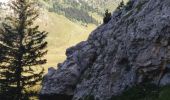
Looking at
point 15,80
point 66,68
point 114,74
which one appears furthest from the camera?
point 15,80

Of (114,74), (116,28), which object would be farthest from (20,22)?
(114,74)

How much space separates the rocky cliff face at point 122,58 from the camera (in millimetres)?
24047

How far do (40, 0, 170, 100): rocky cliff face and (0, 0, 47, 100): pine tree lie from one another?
329 inches

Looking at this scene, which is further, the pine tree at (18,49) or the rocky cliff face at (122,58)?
the pine tree at (18,49)

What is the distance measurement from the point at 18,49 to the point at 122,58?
65.1ft

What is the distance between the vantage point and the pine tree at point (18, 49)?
146 ft

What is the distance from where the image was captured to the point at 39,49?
4562cm

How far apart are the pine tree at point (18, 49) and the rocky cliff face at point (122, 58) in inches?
329

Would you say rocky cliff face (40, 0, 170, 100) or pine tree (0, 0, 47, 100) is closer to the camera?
rocky cliff face (40, 0, 170, 100)

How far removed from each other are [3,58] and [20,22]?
4.79 metres

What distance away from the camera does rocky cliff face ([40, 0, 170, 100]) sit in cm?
2405

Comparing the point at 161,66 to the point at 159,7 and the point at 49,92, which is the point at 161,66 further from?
the point at 49,92

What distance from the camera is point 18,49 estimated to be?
1751 inches

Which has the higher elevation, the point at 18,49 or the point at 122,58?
the point at 18,49
